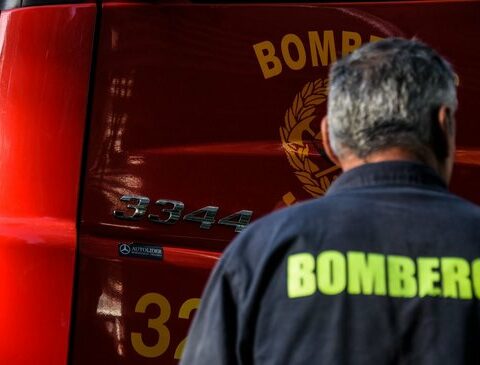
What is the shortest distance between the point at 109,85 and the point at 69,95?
0.40 feet

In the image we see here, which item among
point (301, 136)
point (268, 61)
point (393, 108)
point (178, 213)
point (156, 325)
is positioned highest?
point (268, 61)

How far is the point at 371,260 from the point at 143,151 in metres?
1.45

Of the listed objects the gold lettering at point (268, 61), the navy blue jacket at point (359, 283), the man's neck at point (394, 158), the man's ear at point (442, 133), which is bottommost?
the navy blue jacket at point (359, 283)

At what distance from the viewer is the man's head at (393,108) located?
1216 millimetres

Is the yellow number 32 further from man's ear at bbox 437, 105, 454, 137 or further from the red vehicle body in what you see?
man's ear at bbox 437, 105, 454, 137

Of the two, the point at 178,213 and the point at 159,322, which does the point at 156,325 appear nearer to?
the point at 159,322

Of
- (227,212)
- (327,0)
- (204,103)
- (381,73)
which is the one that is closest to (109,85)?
(204,103)

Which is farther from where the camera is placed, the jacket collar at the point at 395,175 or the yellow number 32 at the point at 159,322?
the yellow number 32 at the point at 159,322

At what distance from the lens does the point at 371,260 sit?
1.16 meters

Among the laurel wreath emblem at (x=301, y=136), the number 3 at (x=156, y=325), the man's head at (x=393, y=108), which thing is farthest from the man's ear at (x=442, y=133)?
the number 3 at (x=156, y=325)

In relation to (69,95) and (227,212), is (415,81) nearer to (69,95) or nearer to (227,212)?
(227,212)

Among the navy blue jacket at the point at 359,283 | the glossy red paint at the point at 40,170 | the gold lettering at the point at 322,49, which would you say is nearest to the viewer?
the navy blue jacket at the point at 359,283

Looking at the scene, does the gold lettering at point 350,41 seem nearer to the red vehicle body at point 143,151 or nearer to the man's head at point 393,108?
the red vehicle body at point 143,151

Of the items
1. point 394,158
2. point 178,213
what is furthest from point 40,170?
point 394,158
